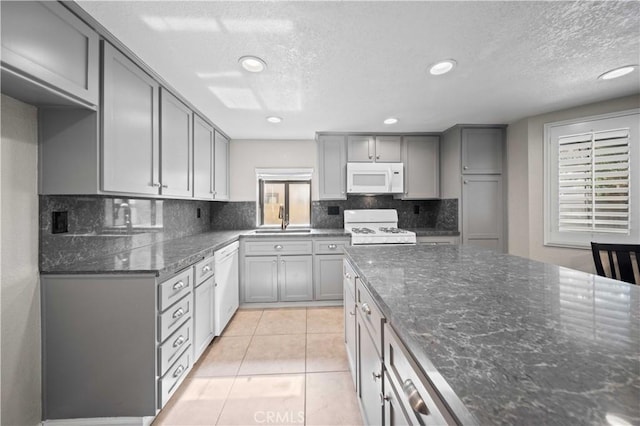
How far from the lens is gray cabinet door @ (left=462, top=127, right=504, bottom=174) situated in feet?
10.3

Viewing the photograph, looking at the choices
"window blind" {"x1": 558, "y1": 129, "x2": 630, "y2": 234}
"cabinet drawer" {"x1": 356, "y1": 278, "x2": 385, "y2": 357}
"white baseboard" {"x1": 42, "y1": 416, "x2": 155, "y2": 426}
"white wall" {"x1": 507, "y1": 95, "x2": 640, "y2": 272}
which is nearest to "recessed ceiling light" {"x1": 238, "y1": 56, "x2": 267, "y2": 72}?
"cabinet drawer" {"x1": 356, "y1": 278, "x2": 385, "y2": 357}

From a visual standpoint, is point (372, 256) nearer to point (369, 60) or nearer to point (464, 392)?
point (464, 392)

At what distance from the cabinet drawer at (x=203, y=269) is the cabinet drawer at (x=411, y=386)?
60.3 inches

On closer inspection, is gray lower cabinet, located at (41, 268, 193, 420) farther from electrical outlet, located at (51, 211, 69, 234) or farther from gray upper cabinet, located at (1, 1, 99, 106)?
gray upper cabinet, located at (1, 1, 99, 106)

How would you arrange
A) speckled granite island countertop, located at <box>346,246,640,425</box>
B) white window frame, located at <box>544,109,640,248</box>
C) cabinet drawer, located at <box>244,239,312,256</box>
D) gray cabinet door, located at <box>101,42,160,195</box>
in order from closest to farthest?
1. speckled granite island countertop, located at <box>346,246,640,425</box>
2. gray cabinet door, located at <box>101,42,160,195</box>
3. white window frame, located at <box>544,109,640,248</box>
4. cabinet drawer, located at <box>244,239,312,256</box>

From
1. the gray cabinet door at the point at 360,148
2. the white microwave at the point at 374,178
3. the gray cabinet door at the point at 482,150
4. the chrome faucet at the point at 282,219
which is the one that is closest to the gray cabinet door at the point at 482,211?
the gray cabinet door at the point at 482,150

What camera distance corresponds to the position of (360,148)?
11.3 feet

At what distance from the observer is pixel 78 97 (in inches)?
48.7

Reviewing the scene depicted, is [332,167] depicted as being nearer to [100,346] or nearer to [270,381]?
[270,381]

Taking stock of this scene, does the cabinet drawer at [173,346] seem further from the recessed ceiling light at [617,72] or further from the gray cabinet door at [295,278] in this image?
the recessed ceiling light at [617,72]

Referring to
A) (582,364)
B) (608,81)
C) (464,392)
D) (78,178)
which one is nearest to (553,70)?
(608,81)

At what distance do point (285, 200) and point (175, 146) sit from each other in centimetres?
188

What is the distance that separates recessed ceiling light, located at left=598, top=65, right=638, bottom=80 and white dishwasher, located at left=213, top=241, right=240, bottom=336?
140 inches

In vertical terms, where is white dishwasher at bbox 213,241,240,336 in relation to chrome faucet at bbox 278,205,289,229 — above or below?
below
